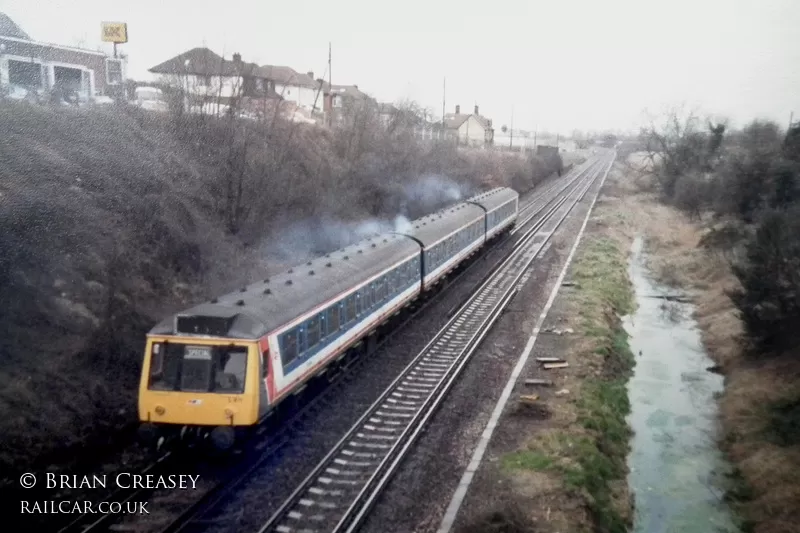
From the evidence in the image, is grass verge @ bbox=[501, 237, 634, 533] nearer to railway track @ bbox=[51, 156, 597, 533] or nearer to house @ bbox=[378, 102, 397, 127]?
railway track @ bbox=[51, 156, 597, 533]

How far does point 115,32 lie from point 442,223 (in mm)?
12136

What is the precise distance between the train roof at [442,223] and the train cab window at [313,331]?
810cm

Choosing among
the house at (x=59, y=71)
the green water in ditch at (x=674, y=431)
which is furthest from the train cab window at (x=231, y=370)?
the house at (x=59, y=71)

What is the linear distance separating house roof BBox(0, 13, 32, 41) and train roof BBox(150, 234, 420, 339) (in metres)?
6.24

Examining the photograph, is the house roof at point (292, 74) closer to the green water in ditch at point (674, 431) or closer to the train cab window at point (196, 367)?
the green water in ditch at point (674, 431)

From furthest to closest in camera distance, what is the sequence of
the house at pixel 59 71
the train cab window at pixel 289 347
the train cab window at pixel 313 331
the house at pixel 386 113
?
the house at pixel 386 113
the house at pixel 59 71
the train cab window at pixel 313 331
the train cab window at pixel 289 347

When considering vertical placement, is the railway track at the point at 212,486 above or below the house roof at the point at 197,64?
below

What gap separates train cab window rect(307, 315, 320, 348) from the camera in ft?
42.1

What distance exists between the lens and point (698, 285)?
92.3 ft

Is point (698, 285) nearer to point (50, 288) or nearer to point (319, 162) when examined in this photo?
point (319, 162)

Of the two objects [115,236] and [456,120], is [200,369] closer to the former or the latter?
[115,236]

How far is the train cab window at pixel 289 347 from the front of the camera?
38.2 ft

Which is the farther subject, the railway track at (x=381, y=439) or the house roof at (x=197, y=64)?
the house roof at (x=197, y=64)

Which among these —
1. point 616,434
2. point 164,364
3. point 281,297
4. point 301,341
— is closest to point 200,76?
point 281,297
